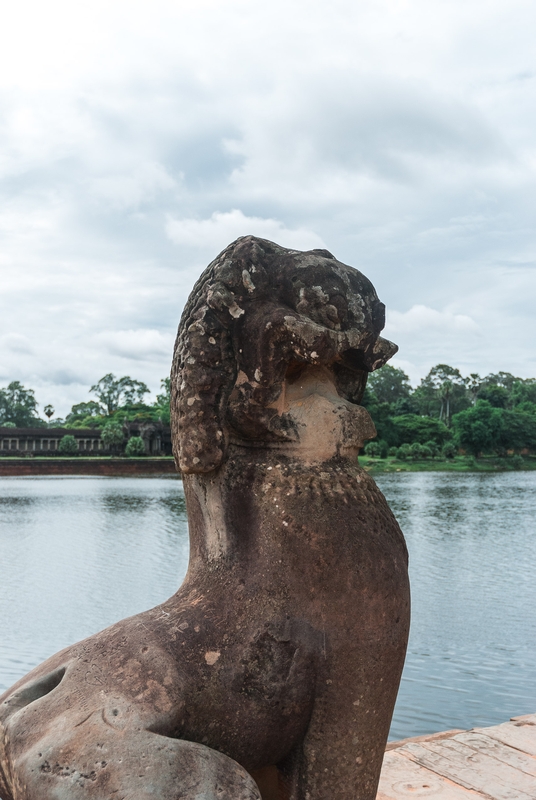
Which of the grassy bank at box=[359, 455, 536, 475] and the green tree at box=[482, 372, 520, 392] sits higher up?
the green tree at box=[482, 372, 520, 392]

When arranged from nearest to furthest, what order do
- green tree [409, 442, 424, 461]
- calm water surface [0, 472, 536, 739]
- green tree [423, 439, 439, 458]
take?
calm water surface [0, 472, 536, 739] → green tree [409, 442, 424, 461] → green tree [423, 439, 439, 458]

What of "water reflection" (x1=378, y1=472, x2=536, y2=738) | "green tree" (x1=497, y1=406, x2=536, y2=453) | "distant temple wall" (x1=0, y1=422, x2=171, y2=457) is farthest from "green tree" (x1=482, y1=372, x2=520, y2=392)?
"water reflection" (x1=378, y1=472, x2=536, y2=738)

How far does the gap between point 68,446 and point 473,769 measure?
1978 inches

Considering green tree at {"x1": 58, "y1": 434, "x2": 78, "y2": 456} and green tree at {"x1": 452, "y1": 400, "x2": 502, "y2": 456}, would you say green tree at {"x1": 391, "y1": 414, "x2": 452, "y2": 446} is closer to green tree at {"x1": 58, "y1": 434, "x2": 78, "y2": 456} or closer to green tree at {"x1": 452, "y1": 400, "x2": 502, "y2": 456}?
green tree at {"x1": 452, "y1": 400, "x2": 502, "y2": 456}

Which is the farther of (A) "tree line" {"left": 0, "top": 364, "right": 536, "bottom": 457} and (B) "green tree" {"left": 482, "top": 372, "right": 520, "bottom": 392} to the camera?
(B) "green tree" {"left": 482, "top": 372, "right": 520, "bottom": 392}

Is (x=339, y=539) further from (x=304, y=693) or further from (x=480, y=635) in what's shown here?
(x=480, y=635)

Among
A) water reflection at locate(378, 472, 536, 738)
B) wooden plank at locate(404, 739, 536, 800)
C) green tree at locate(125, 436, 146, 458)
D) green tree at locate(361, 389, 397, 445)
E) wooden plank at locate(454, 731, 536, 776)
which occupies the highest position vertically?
green tree at locate(361, 389, 397, 445)

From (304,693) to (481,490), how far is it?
103 feet

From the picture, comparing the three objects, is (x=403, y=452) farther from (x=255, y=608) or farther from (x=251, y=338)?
(x=255, y=608)

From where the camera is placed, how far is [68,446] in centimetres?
5188

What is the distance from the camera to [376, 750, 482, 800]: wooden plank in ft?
11.9

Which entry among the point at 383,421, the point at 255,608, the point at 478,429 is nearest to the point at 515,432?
the point at 478,429

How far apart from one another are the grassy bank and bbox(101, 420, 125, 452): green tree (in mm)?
17691

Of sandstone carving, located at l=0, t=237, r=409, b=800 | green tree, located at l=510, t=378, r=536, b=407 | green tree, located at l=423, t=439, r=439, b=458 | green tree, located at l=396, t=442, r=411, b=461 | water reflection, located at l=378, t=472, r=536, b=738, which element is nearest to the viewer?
sandstone carving, located at l=0, t=237, r=409, b=800
